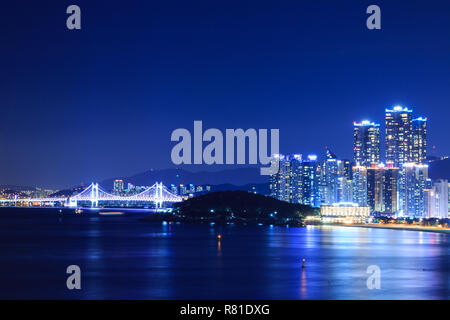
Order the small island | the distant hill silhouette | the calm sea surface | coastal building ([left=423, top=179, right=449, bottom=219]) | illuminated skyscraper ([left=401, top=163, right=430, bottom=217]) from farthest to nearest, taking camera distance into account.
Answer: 1. illuminated skyscraper ([left=401, top=163, right=430, bottom=217])
2. coastal building ([left=423, top=179, right=449, bottom=219])
3. the distant hill silhouette
4. the small island
5. the calm sea surface

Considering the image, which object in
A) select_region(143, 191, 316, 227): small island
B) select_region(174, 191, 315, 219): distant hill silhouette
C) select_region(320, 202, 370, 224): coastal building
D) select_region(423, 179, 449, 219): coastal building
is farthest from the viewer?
select_region(423, 179, 449, 219): coastal building

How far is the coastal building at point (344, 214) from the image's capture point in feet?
355

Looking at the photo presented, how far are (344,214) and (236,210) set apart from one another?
17606 mm

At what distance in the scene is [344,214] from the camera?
109 metres

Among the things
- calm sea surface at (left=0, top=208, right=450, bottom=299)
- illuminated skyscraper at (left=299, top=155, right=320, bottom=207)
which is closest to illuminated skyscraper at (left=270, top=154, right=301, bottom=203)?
illuminated skyscraper at (left=299, top=155, right=320, bottom=207)

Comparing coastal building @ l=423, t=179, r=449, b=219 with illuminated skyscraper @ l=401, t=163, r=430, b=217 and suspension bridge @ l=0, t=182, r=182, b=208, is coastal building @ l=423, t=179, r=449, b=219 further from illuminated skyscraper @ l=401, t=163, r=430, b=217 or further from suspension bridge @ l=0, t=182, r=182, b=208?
suspension bridge @ l=0, t=182, r=182, b=208

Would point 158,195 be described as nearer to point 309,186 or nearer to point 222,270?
point 309,186

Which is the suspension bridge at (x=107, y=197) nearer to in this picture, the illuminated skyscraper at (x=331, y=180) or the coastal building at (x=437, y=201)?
the illuminated skyscraper at (x=331, y=180)

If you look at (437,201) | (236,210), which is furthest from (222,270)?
(437,201)

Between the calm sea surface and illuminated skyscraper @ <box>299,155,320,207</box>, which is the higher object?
illuminated skyscraper @ <box>299,155,320,207</box>

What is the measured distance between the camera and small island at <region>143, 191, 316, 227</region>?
347 ft

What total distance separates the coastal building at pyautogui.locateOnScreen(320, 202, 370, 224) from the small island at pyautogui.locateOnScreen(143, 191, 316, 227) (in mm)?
2173

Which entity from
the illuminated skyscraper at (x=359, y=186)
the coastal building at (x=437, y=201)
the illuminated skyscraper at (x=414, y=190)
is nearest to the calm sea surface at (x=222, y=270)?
the coastal building at (x=437, y=201)
